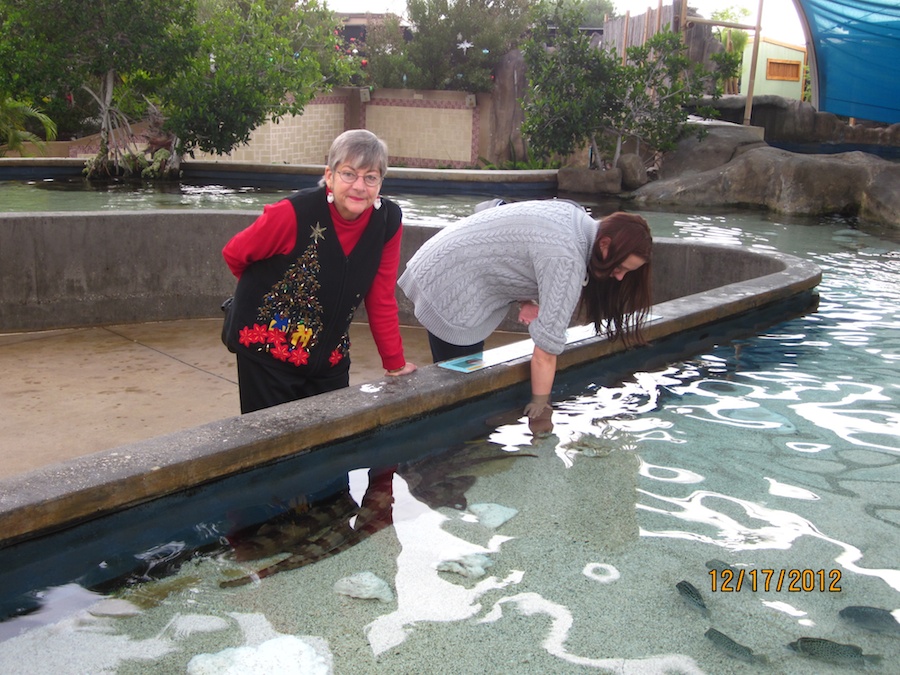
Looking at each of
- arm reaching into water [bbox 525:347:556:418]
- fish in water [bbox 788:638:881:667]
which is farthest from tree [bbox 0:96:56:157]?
fish in water [bbox 788:638:881:667]

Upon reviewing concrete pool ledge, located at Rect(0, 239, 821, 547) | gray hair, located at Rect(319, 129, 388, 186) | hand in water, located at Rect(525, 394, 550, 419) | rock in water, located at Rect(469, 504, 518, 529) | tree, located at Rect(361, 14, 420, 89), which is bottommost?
rock in water, located at Rect(469, 504, 518, 529)

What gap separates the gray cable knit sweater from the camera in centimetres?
317

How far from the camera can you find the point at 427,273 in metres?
3.61

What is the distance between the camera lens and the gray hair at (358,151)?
2865 millimetres

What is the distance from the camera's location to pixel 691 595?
7.98 feet

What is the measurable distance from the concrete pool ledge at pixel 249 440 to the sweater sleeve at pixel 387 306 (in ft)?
0.39

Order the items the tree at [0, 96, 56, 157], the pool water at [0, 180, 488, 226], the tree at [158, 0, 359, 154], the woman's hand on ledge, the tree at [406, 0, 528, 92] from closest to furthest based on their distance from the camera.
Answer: the woman's hand on ledge, the pool water at [0, 180, 488, 226], the tree at [158, 0, 359, 154], the tree at [0, 96, 56, 157], the tree at [406, 0, 528, 92]

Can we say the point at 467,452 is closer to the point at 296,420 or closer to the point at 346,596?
the point at 296,420

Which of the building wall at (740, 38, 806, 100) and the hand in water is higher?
the building wall at (740, 38, 806, 100)

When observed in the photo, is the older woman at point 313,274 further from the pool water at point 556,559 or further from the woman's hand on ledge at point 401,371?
the pool water at point 556,559

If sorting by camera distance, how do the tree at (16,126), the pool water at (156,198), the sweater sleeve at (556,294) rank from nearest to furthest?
the sweater sleeve at (556,294) → the pool water at (156,198) → the tree at (16,126)

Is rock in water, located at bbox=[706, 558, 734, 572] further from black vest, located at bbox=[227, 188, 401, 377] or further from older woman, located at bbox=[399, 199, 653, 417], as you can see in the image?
black vest, located at bbox=[227, 188, 401, 377]

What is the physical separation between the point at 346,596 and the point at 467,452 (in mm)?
1056

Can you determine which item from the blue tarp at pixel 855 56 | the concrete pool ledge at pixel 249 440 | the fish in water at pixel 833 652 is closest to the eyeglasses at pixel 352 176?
the concrete pool ledge at pixel 249 440
